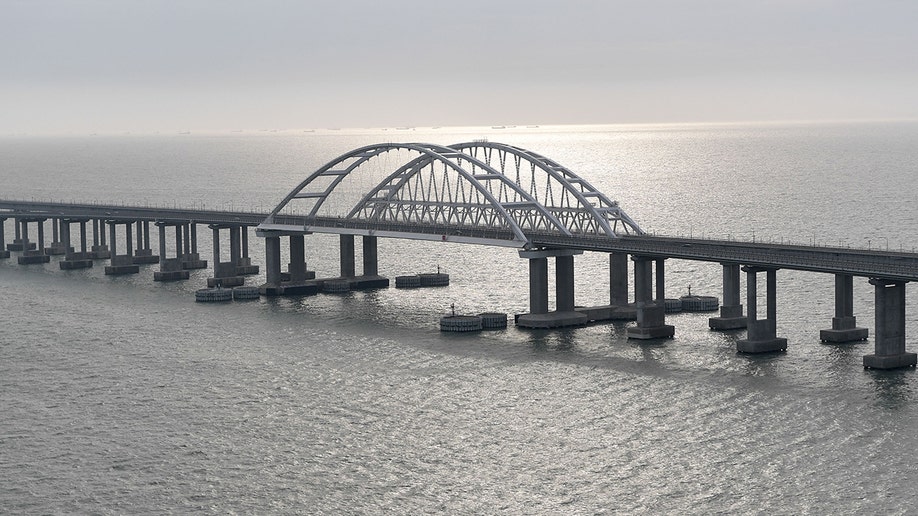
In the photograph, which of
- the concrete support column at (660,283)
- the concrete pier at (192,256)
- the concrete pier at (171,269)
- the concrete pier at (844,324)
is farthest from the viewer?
the concrete pier at (192,256)

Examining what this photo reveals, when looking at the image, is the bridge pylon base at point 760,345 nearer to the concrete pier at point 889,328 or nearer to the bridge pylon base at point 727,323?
the concrete pier at point 889,328

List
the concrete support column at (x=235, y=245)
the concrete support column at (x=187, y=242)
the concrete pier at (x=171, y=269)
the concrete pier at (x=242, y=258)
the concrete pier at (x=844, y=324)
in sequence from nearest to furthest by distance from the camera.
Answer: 1. the concrete pier at (x=844, y=324)
2. the concrete support column at (x=235, y=245)
3. the concrete pier at (x=242, y=258)
4. the concrete pier at (x=171, y=269)
5. the concrete support column at (x=187, y=242)

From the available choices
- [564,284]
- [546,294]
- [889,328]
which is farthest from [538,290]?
[889,328]

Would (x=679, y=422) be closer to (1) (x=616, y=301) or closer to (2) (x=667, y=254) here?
(2) (x=667, y=254)

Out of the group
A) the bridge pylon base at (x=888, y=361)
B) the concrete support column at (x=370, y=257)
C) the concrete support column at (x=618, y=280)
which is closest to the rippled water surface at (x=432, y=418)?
the bridge pylon base at (x=888, y=361)

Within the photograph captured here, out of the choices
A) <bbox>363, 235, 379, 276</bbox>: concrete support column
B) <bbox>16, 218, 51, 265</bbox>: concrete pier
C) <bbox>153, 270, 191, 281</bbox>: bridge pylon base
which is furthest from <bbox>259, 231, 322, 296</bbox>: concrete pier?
<bbox>16, 218, 51, 265</bbox>: concrete pier

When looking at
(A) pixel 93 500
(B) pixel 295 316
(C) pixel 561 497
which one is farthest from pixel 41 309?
(C) pixel 561 497

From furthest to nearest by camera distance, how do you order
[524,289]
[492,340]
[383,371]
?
[524,289]
[492,340]
[383,371]
